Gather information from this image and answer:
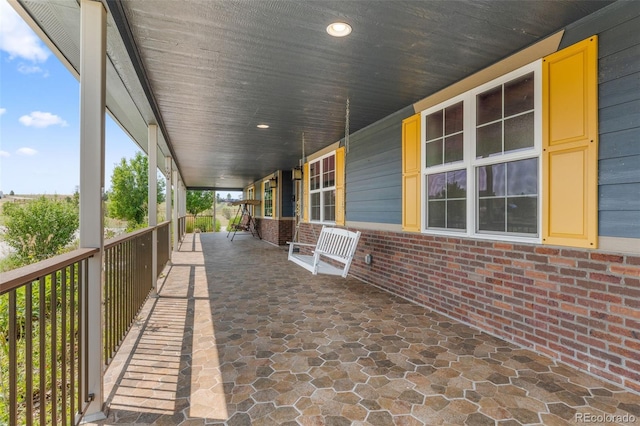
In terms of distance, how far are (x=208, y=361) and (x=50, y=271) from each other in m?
1.45

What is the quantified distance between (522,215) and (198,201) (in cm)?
2068

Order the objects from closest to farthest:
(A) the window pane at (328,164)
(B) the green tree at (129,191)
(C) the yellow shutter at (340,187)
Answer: (C) the yellow shutter at (340,187) → (A) the window pane at (328,164) → (B) the green tree at (129,191)

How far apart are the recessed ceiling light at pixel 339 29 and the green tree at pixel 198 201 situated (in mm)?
19881

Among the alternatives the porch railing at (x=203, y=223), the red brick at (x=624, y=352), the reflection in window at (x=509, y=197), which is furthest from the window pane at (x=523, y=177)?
the porch railing at (x=203, y=223)

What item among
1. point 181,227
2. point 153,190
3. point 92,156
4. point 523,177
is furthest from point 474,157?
point 181,227

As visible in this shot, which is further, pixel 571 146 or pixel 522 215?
pixel 522 215

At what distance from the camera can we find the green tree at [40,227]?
5.35m

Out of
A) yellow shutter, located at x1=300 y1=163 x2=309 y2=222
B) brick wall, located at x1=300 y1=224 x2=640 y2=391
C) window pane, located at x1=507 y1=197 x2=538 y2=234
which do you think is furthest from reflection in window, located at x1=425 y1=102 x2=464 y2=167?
yellow shutter, located at x1=300 y1=163 x2=309 y2=222

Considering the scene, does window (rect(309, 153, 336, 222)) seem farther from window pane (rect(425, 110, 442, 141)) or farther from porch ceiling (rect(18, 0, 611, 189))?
window pane (rect(425, 110, 442, 141))

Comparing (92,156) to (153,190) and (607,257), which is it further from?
(607,257)

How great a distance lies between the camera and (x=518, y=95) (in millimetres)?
2939

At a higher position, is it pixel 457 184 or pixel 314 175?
pixel 314 175

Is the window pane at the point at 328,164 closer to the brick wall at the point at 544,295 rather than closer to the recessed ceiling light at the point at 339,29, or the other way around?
the brick wall at the point at 544,295

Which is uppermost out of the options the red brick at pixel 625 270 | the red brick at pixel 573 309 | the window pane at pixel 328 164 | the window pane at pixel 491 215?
the window pane at pixel 328 164
